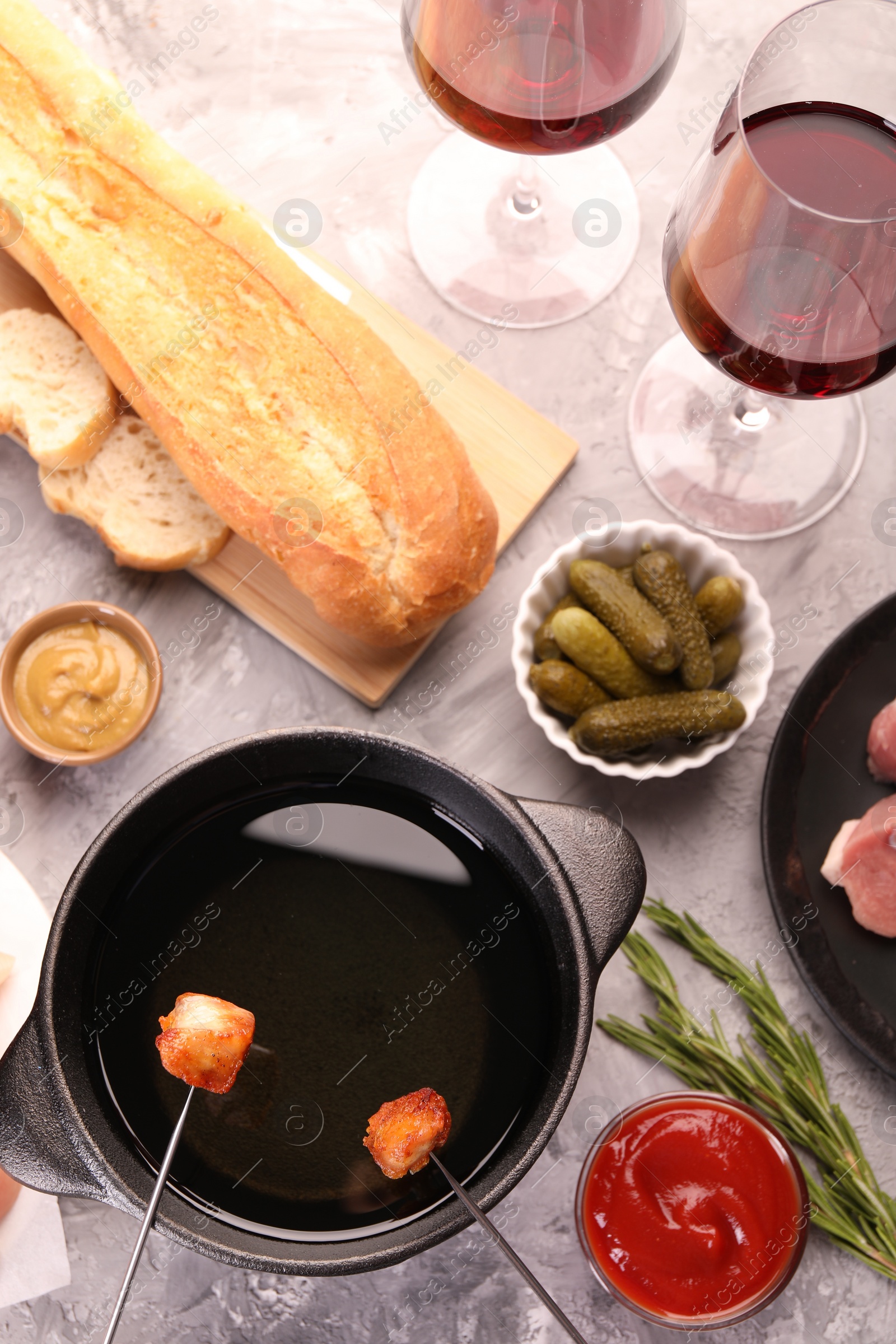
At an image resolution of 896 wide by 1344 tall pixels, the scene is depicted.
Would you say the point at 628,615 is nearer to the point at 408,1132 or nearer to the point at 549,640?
the point at 549,640

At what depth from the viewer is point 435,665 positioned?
1.43m

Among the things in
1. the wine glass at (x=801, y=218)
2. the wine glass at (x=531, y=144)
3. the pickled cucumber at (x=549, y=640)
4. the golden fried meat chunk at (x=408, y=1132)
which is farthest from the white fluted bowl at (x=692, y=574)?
the golden fried meat chunk at (x=408, y=1132)

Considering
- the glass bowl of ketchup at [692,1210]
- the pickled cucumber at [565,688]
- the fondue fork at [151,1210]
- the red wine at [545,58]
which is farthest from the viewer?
the pickled cucumber at [565,688]

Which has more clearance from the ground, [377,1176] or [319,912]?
[319,912]

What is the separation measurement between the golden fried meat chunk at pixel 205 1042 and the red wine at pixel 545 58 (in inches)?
36.8

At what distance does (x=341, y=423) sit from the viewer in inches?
51.7

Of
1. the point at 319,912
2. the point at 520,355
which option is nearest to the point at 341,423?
the point at 520,355

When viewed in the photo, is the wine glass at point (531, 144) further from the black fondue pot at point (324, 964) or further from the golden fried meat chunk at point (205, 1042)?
the golden fried meat chunk at point (205, 1042)

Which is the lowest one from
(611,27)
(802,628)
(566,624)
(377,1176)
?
(377,1176)

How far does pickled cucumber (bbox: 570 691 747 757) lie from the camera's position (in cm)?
128

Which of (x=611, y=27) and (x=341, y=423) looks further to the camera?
(x=341, y=423)

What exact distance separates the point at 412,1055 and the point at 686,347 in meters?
0.98

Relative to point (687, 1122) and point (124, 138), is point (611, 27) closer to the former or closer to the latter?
point (124, 138)

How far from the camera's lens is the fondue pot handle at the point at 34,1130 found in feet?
3.19
